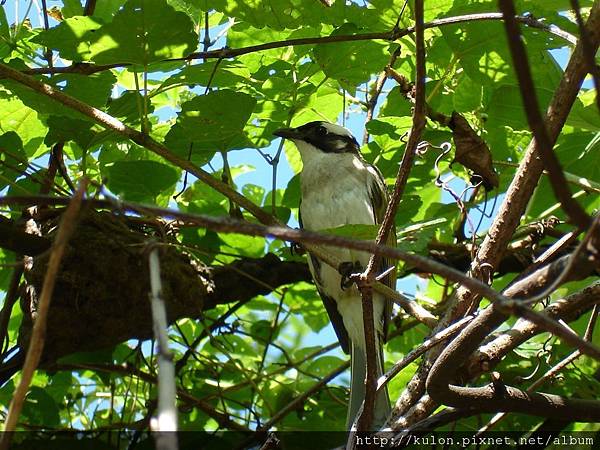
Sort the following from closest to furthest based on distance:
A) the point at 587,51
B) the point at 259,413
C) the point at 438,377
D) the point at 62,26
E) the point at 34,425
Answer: the point at 587,51 < the point at 438,377 < the point at 62,26 < the point at 34,425 < the point at 259,413

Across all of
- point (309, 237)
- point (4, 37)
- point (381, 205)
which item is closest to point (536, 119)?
point (309, 237)

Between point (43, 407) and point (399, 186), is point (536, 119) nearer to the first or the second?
point (399, 186)

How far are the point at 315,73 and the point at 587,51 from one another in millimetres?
2332

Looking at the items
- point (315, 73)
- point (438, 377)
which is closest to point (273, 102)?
point (315, 73)

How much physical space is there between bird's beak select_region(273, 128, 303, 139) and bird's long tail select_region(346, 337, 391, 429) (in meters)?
1.01

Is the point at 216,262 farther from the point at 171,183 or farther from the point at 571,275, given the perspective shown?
the point at 571,275

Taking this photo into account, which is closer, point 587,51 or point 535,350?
point 587,51

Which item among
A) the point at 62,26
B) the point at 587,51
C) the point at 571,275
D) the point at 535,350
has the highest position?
the point at 62,26

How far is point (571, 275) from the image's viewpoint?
1.44 metres

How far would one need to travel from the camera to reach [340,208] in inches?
181

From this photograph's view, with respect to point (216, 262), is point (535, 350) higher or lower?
lower

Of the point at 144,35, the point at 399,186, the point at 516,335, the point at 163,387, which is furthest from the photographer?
the point at 144,35

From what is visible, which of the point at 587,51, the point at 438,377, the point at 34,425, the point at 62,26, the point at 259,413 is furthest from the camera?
the point at 259,413

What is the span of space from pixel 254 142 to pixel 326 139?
0.99 m
